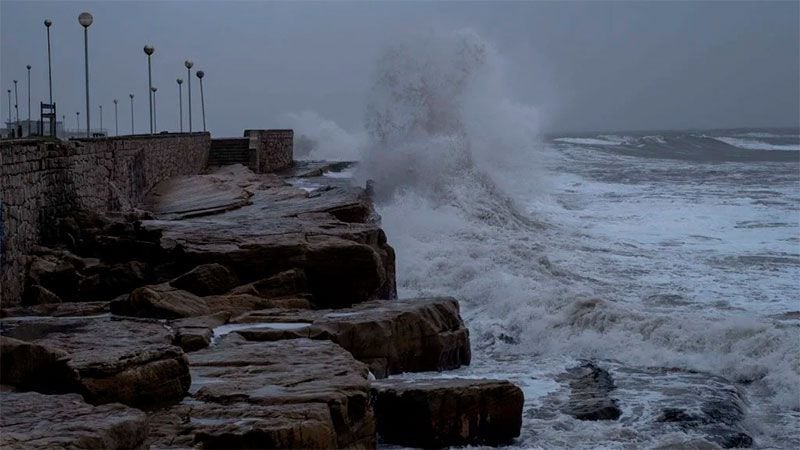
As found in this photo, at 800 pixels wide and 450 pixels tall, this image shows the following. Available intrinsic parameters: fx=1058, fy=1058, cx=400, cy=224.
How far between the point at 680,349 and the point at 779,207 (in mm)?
14499

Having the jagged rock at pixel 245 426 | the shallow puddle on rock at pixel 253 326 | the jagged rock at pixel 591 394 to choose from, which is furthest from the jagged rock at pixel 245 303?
the jagged rock at pixel 245 426

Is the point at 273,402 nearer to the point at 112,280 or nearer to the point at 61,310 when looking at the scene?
the point at 61,310

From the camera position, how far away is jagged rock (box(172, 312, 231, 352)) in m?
6.84

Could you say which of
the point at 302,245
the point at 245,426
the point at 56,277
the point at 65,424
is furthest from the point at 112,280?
the point at 65,424

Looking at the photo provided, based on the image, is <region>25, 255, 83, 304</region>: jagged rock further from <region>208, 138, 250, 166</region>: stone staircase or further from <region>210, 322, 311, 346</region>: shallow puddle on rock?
<region>208, 138, 250, 166</region>: stone staircase

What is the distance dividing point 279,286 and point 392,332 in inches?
54.2

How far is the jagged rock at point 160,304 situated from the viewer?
789cm

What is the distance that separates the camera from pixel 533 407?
7.48 metres

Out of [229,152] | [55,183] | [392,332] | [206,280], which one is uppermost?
[55,183]

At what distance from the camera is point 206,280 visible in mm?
8844

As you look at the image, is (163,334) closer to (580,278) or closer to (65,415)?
(65,415)

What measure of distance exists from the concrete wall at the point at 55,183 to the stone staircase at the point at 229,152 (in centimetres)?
855

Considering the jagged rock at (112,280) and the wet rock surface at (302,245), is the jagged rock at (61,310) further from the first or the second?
the wet rock surface at (302,245)

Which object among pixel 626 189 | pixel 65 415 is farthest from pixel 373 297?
pixel 626 189
